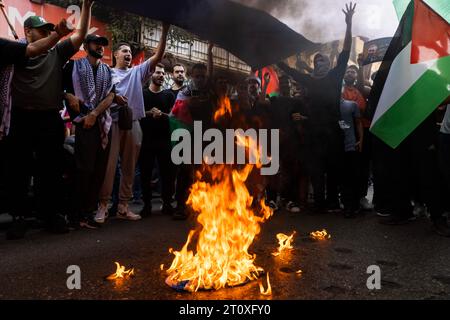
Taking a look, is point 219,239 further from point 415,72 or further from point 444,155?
point 444,155

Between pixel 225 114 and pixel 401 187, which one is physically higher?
pixel 225 114

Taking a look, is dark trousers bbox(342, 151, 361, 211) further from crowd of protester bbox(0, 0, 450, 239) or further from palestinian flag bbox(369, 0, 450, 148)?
palestinian flag bbox(369, 0, 450, 148)

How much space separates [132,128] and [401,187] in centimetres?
357

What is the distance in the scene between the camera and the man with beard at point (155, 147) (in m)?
5.32

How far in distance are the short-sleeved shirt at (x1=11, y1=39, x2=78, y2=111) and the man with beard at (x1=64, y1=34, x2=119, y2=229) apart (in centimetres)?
19

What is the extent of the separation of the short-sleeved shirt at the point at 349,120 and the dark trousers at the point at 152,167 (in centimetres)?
254

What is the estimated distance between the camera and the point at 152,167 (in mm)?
5344

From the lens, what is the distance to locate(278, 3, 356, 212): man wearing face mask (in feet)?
17.2

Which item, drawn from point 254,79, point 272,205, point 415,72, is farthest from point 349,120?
point 254,79

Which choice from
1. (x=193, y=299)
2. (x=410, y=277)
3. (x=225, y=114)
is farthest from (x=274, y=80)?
(x=193, y=299)

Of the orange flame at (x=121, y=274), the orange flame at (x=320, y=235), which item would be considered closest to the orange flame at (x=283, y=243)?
the orange flame at (x=320, y=235)

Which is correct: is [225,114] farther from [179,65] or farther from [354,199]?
[354,199]

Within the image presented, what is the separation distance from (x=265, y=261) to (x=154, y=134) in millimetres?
2821

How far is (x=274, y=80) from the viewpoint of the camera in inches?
200
